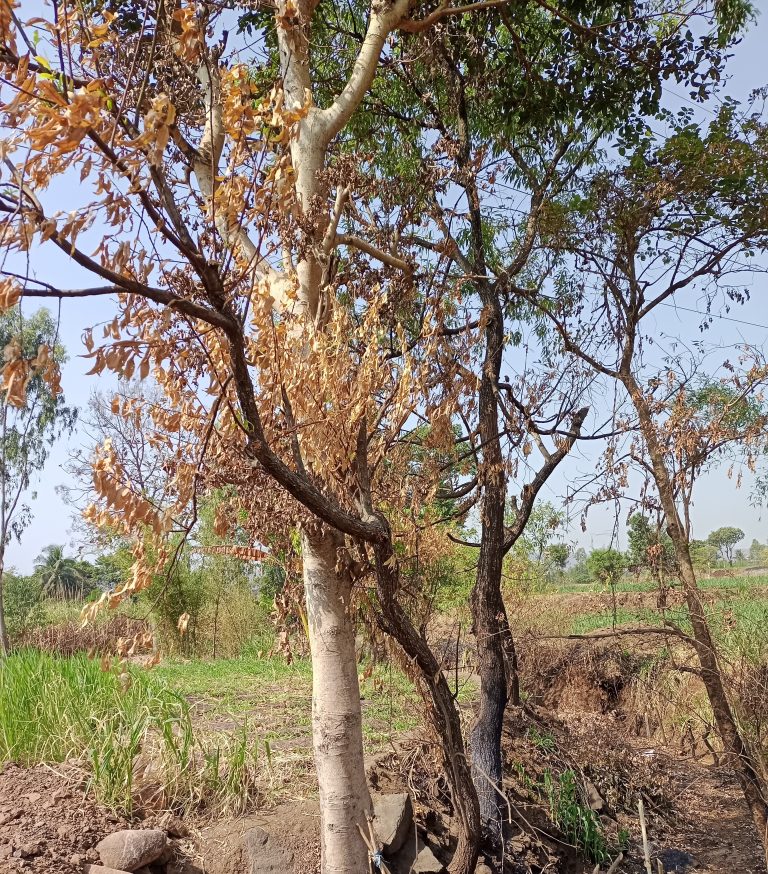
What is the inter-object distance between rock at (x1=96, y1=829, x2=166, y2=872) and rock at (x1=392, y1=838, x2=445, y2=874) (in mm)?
1311

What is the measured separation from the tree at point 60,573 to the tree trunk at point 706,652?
12322mm

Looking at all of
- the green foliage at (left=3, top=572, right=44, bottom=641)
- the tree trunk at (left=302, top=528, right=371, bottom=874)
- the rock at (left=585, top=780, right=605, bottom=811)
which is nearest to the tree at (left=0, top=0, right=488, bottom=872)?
Answer: the tree trunk at (left=302, top=528, right=371, bottom=874)

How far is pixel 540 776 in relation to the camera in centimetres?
571

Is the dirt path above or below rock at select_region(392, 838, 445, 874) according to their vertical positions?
Answer: below

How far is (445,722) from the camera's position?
13.1 feet

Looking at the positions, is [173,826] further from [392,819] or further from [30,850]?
[392,819]

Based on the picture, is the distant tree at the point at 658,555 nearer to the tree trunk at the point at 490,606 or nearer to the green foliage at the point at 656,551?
the green foliage at the point at 656,551

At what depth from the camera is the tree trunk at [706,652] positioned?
208 inches

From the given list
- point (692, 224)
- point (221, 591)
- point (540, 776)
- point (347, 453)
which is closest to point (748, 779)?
point (540, 776)

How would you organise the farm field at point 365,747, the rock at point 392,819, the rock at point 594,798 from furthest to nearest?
the rock at point 594,798 < the farm field at point 365,747 < the rock at point 392,819

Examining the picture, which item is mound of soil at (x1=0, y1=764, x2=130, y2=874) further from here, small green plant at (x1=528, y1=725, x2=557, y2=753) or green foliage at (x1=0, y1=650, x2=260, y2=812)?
small green plant at (x1=528, y1=725, x2=557, y2=753)

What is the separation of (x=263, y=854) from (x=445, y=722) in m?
1.25

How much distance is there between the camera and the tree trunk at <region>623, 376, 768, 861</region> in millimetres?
5273

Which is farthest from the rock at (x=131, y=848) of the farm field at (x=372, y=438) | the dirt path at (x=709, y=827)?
the dirt path at (x=709, y=827)
